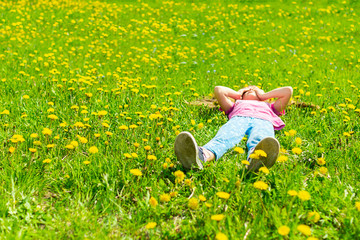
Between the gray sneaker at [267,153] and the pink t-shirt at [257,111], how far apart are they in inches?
Result: 44.2

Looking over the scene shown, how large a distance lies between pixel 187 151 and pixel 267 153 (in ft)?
1.89

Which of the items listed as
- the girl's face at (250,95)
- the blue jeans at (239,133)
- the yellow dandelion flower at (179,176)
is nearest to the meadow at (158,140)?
the yellow dandelion flower at (179,176)

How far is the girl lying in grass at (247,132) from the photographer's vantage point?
2402 mm

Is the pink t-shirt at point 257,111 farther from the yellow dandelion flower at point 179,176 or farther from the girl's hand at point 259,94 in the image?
the yellow dandelion flower at point 179,176

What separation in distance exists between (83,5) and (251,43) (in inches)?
217

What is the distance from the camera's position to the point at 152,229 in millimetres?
1911

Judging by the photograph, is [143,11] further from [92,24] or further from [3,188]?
[3,188]

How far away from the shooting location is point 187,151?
8.07 ft

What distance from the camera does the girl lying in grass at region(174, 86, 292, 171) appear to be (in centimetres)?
240

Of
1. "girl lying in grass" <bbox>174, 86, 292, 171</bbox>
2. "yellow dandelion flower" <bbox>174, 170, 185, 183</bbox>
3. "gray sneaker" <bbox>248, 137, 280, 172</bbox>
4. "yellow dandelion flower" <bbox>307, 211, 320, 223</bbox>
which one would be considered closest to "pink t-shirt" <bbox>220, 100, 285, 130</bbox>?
"girl lying in grass" <bbox>174, 86, 292, 171</bbox>

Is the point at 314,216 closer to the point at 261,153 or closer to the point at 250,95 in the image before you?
the point at 261,153

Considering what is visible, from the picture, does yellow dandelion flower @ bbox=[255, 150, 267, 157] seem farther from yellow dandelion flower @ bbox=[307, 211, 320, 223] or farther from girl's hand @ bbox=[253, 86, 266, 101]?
girl's hand @ bbox=[253, 86, 266, 101]

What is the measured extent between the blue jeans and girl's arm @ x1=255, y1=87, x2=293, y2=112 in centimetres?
49

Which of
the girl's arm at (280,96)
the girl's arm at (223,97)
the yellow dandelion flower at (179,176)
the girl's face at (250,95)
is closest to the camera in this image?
the yellow dandelion flower at (179,176)
